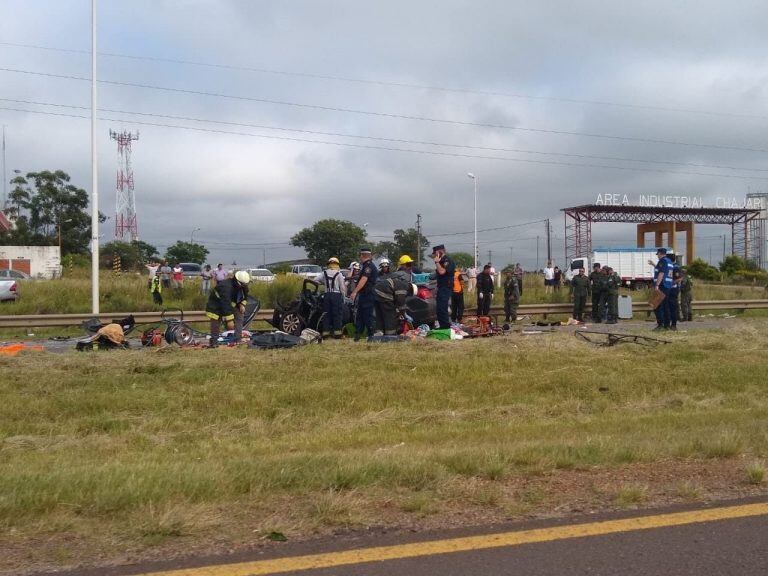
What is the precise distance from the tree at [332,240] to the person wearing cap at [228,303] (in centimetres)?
5468

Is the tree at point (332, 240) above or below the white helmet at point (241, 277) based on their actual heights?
above

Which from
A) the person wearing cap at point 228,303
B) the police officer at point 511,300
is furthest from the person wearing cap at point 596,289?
the person wearing cap at point 228,303

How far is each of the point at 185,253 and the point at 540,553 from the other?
76.4 m

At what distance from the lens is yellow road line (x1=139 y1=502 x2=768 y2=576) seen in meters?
4.08

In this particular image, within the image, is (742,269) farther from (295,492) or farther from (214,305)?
(295,492)

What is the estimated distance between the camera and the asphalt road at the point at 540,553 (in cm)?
407

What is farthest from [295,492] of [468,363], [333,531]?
[468,363]

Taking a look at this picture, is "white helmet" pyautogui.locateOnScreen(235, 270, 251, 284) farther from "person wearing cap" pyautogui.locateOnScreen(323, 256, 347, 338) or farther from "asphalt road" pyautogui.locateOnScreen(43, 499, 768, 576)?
"asphalt road" pyautogui.locateOnScreen(43, 499, 768, 576)

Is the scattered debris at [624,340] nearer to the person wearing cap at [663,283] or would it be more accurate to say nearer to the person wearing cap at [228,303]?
the person wearing cap at [663,283]

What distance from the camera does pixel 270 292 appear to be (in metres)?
26.1

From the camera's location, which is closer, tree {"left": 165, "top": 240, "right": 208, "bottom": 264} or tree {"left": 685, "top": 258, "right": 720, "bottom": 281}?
tree {"left": 685, "top": 258, "right": 720, "bottom": 281}

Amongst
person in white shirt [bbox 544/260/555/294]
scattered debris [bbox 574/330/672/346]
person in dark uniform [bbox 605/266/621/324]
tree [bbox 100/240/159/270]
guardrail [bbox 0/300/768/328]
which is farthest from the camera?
tree [bbox 100/240/159/270]

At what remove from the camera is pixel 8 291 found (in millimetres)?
24688

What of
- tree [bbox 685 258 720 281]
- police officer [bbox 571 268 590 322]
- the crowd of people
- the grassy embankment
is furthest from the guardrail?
tree [bbox 685 258 720 281]
